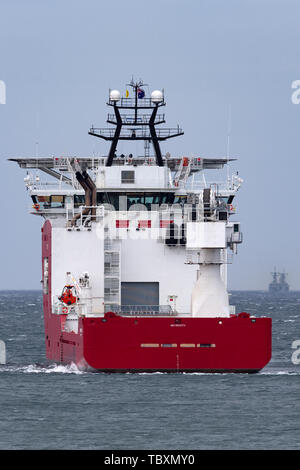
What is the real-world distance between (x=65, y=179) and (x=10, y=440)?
2563 cm

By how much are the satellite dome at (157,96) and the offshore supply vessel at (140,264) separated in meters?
0.05

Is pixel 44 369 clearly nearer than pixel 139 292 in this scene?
Yes

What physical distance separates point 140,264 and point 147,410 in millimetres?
13061

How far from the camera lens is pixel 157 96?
55.6 m

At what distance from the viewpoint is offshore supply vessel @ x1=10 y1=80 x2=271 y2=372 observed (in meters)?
45.1

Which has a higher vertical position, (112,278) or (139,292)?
(112,278)

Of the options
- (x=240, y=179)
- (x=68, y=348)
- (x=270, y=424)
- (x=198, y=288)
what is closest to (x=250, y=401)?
(x=270, y=424)

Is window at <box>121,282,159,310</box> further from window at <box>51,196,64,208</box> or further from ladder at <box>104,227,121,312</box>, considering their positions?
window at <box>51,196,64,208</box>

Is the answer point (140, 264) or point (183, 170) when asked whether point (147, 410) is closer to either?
point (140, 264)

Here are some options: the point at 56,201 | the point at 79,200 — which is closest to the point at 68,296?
the point at 79,200

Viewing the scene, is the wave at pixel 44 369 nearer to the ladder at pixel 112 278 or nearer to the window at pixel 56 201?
the ladder at pixel 112 278

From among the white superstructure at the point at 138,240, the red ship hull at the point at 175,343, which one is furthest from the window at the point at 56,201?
the red ship hull at the point at 175,343

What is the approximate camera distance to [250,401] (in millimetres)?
40938
